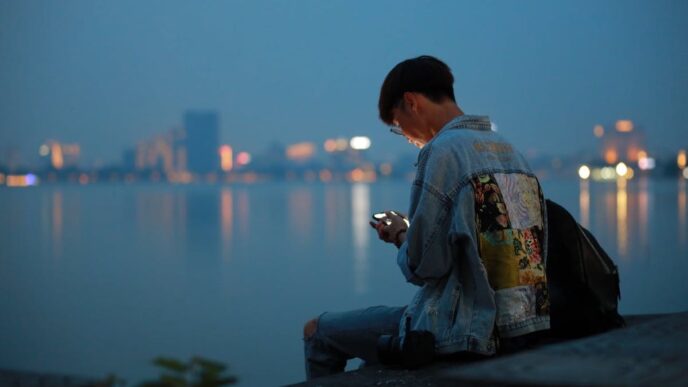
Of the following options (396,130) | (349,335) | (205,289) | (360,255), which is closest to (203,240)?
(360,255)

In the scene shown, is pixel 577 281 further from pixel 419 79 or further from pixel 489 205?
pixel 419 79

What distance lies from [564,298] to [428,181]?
693mm

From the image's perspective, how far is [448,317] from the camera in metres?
2.62

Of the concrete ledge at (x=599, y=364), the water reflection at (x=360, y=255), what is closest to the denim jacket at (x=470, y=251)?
the concrete ledge at (x=599, y=364)

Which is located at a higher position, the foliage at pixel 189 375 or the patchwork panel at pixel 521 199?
the patchwork panel at pixel 521 199

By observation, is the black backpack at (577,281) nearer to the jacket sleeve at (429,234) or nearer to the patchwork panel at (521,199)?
the patchwork panel at (521,199)

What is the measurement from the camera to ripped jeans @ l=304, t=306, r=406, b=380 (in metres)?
2.91

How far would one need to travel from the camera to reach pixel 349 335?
294cm

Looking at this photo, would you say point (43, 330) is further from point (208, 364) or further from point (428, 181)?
point (208, 364)

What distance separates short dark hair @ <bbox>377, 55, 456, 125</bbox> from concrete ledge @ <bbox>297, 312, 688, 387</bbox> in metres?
1.00

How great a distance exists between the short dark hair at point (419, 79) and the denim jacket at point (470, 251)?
139 mm

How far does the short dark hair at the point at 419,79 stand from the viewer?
A: 2691 millimetres

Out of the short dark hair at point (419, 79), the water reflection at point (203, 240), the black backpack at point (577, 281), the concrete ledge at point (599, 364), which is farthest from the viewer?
the water reflection at point (203, 240)

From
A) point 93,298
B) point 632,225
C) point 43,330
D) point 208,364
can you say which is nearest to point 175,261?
point 93,298
